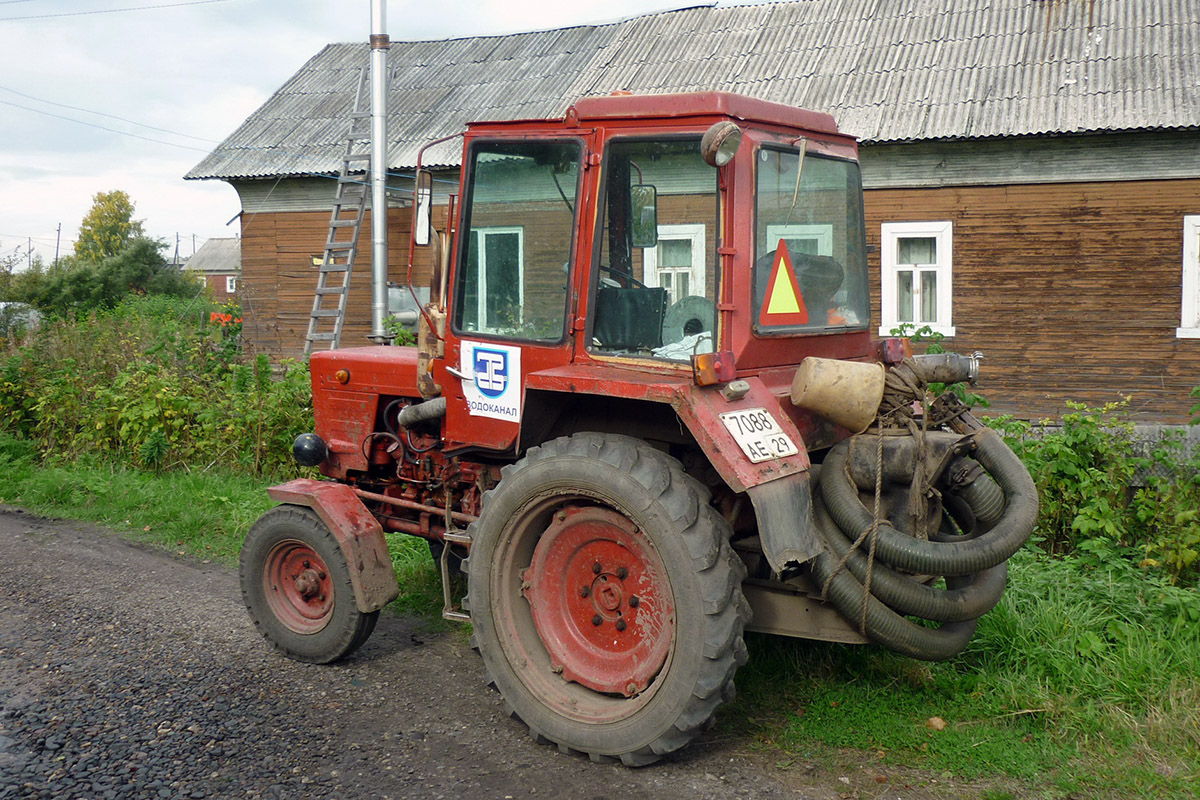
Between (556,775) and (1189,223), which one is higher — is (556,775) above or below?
below

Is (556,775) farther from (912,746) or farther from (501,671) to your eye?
(912,746)

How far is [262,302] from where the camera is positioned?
1720 centimetres

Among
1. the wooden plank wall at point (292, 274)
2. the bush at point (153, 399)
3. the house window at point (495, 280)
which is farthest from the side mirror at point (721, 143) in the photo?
the wooden plank wall at point (292, 274)

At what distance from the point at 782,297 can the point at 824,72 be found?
10.8m

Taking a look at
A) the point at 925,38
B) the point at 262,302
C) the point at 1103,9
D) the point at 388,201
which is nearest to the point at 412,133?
the point at 388,201

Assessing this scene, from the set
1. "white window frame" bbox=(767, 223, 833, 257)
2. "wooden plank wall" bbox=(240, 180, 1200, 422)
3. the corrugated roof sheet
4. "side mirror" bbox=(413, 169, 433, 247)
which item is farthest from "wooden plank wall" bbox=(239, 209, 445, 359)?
"white window frame" bbox=(767, 223, 833, 257)

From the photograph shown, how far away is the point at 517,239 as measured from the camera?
13.9 ft

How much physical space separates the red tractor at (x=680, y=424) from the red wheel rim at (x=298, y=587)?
953 mm

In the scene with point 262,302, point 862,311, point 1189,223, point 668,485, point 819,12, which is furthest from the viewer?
point 262,302

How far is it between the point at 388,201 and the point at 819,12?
23.9ft

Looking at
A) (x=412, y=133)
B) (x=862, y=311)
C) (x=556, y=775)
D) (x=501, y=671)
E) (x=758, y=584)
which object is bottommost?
(x=556, y=775)

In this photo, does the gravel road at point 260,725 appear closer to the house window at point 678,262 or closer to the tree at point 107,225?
the house window at point 678,262

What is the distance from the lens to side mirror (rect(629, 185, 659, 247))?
153 inches

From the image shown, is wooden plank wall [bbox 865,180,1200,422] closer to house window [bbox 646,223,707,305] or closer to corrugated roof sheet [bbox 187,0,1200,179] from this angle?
corrugated roof sheet [bbox 187,0,1200,179]
